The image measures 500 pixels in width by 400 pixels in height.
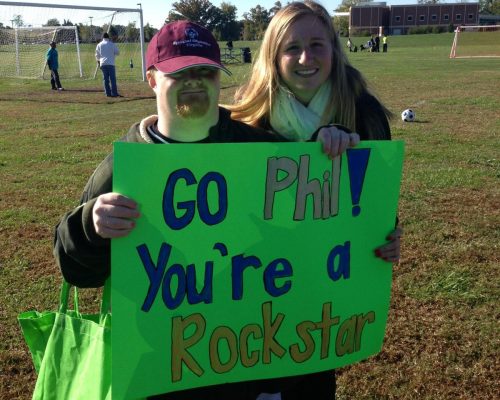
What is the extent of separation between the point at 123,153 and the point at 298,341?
2.81 feet

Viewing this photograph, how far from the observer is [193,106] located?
1.61 meters

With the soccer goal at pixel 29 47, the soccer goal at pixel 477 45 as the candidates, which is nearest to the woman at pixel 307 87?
the soccer goal at pixel 29 47

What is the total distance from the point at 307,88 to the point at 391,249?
65cm

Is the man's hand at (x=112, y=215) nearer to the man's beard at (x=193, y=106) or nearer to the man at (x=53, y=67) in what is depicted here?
the man's beard at (x=193, y=106)

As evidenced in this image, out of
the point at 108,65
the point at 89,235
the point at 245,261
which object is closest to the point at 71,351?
the point at 89,235

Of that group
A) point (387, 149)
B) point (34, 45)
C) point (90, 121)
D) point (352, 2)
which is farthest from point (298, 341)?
point (352, 2)

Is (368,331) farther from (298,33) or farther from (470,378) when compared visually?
(470,378)

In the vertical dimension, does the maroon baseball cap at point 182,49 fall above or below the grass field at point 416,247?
above

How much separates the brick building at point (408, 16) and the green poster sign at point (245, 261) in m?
94.6

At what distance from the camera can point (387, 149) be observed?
6.21ft

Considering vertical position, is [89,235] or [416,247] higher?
[89,235]

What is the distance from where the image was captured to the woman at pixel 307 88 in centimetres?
196

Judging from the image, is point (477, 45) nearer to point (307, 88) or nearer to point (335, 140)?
point (307, 88)

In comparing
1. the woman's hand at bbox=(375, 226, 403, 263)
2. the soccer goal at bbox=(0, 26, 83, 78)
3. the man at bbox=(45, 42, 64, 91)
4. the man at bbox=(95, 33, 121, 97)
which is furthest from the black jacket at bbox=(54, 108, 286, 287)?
the soccer goal at bbox=(0, 26, 83, 78)
